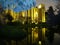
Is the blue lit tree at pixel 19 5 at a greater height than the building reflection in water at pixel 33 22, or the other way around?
the blue lit tree at pixel 19 5

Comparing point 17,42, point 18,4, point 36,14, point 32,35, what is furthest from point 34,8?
point 17,42

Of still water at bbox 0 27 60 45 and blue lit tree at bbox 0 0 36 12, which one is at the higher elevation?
blue lit tree at bbox 0 0 36 12

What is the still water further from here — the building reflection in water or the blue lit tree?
the blue lit tree

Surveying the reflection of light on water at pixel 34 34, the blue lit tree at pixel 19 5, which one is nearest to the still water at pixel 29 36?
the reflection of light on water at pixel 34 34

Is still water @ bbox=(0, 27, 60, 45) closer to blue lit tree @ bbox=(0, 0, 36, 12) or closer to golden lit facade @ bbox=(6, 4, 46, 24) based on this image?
golden lit facade @ bbox=(6, 4, 46, 24)

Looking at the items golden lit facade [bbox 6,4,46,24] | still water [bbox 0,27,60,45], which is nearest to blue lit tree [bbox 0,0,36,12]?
golden lit facade [bbox 6,4,46,24]

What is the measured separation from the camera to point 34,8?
172cm

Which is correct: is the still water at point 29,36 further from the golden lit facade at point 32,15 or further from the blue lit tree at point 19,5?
the blue lit tree at point 19,5

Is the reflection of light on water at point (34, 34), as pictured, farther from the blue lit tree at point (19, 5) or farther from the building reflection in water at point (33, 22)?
the blue lit tree at point (19, 5)

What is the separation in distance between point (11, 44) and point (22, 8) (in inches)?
15.5

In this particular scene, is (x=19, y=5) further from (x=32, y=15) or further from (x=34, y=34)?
(x=34, y=34)

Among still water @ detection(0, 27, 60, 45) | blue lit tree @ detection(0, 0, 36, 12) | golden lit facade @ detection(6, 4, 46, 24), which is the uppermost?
blue lit tree @ detection(0, 0, 36, 12)

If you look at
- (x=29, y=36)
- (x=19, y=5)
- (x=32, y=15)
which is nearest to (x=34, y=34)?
(x=29, y=36)

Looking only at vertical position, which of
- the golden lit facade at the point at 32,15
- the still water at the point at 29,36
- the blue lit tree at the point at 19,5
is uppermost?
the blue lit tree at the point at 19,5
